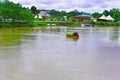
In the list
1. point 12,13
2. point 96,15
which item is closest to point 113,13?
point 96,15

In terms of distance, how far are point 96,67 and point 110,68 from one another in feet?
2.17

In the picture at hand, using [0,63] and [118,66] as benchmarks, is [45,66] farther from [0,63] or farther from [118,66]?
[118,66]

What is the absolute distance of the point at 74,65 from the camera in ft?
48.8

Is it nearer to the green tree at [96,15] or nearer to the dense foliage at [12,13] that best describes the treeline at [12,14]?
the dense foliage at [12,13]

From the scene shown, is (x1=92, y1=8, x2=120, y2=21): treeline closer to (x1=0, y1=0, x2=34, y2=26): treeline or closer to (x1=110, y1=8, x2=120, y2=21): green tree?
(x1=110, y1=8, x2=120, y2=21): green tree

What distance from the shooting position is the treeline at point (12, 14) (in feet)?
215

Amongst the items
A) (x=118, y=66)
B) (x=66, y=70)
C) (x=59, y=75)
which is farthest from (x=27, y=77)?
(x=118, y=66)

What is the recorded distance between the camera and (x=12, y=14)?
66688 mm

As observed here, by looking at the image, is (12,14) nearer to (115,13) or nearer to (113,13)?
(115,13)

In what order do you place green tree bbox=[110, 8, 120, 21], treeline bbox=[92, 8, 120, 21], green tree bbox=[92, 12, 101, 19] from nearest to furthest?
green tree bbox=[110, 8, 120, 21] → treeline bbox=[92, 8, 120, 21] → green tree bbox=[92, 12, 101, 19]

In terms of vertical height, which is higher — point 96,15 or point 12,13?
point 12,13

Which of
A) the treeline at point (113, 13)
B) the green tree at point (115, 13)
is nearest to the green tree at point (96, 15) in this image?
the treeline at point (113, 13)

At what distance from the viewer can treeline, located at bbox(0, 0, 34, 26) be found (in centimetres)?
6538

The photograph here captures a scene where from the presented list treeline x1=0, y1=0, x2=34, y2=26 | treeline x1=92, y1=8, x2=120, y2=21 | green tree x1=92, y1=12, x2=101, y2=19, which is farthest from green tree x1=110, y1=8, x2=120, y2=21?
treeline x1=0, y1=0, x2=34, y2=26
